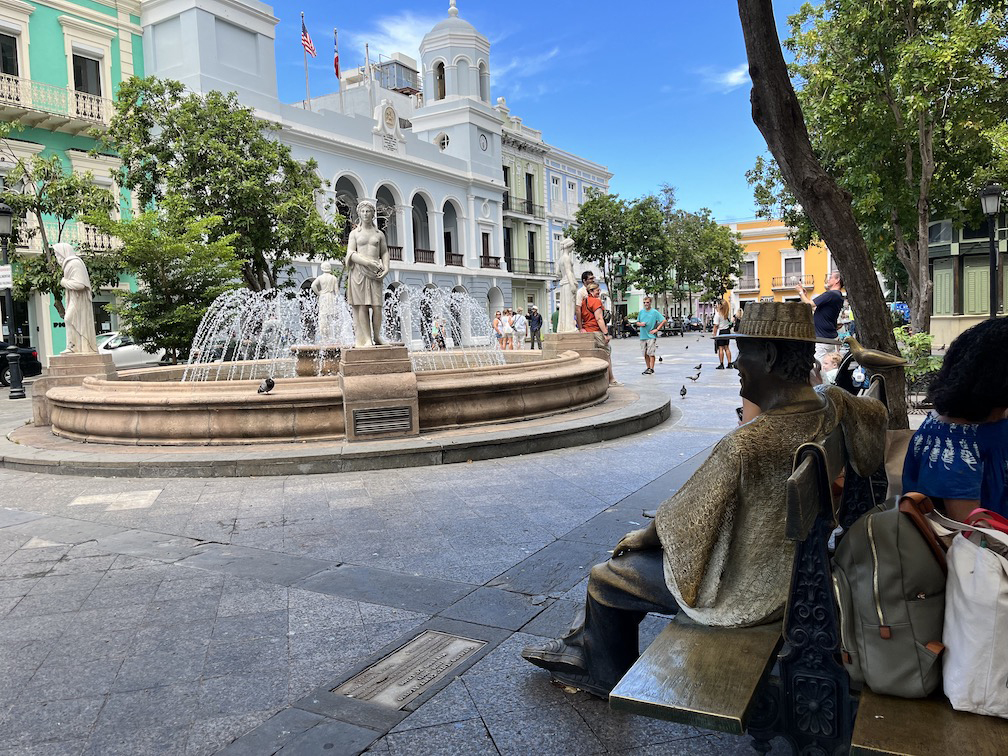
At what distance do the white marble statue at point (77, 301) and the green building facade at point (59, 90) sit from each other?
1033cm

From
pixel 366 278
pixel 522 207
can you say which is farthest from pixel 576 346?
pixel 522 207

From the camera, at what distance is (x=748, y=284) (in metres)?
62.2

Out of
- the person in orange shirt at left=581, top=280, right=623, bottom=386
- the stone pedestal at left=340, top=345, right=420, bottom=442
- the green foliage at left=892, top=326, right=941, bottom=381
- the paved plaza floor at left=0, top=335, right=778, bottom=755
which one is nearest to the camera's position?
the paved plaza floor at left=0, top=335, right=778, bottom=755

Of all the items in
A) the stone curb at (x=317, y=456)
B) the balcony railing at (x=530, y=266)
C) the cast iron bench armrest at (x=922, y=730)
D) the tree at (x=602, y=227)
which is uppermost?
the tree at (x=602, y=227)

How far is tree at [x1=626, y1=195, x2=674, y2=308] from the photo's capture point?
41.6 m

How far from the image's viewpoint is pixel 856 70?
1429 cm

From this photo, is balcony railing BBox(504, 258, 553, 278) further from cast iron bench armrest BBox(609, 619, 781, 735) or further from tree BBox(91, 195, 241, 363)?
cast iron bench armrest BBox(609, 619, 781, 735)

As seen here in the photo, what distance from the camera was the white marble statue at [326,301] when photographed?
13.1m

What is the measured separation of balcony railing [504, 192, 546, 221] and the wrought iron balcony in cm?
2306

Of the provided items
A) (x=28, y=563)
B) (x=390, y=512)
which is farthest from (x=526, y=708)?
(x=28, y=563)

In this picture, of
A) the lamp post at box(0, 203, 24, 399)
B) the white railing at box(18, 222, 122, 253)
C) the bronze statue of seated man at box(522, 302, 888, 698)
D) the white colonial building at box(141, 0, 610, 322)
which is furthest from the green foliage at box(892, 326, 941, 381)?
the white railing at box(18, 222, 122, 253)

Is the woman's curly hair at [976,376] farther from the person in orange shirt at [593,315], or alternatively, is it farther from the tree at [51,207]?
the tree at [51,207]

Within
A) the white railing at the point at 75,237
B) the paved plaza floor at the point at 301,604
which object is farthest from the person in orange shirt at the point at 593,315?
the white railing at the point at 75,237

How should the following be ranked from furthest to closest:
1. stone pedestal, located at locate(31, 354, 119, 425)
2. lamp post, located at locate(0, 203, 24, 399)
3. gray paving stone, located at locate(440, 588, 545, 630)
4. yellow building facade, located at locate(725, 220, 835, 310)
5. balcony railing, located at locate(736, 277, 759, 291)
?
balcony railing, located at locate(736, 277, 759, 291), yellow building facade, located at locate(725, 220, 835, 310), lamp post, located at locate(0, 203, 24, 399), stone pedestal, located at locate(31, 354, 119, 425), gray paving stone, located at locate(440, 588, 545, 630)
